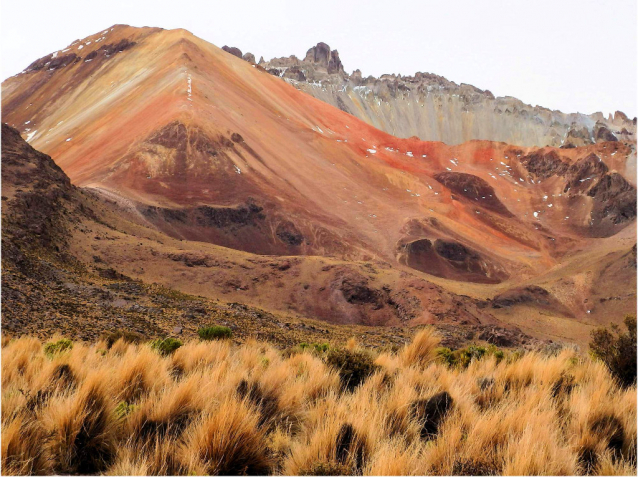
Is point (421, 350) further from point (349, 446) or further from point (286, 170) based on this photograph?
point (286, 170)

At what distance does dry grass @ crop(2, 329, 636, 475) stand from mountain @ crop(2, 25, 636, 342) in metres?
28.5

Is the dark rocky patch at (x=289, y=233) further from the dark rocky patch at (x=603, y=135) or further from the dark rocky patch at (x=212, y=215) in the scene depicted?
the dark rocky patch at (x=603, y=135)

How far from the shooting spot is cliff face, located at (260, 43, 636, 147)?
154m

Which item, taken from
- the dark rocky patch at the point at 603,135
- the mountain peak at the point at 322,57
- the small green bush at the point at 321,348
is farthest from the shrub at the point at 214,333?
the mountain peak at the point at 322,57

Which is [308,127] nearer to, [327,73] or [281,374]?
[327,73]

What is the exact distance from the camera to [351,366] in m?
8.11

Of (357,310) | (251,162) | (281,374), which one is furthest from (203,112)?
(281,374)

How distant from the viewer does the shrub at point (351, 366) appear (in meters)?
7.76

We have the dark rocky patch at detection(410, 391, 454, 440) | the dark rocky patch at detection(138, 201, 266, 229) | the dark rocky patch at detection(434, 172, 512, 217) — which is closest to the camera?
the dark rocky patch at detection(410, 391, 454, 440)

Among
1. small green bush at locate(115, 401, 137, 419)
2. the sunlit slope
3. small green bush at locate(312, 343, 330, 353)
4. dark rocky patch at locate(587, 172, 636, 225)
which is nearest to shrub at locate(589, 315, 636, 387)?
small green bush at locate(312, 343, 330, 353)

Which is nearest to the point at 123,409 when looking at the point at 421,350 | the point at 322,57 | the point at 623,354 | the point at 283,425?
the point at 283,425

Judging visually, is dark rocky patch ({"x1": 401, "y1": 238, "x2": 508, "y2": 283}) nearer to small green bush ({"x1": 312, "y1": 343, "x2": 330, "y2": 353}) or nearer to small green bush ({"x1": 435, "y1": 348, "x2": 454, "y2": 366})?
small green bush ({"x1": 312, "y1": 343, "x2": 330, "y2": 353})

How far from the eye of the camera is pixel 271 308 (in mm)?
37844

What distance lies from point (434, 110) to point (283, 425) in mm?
167027
